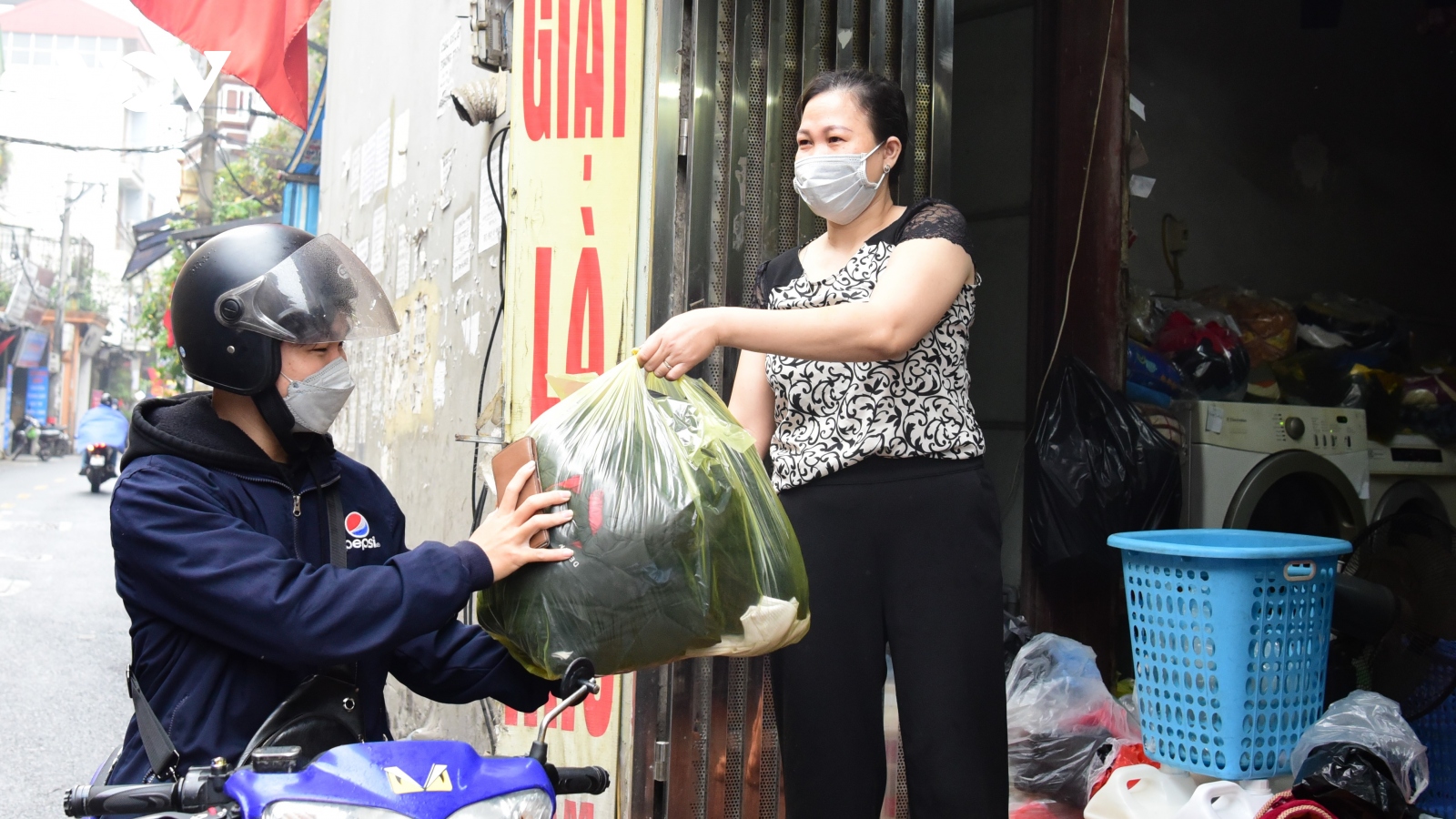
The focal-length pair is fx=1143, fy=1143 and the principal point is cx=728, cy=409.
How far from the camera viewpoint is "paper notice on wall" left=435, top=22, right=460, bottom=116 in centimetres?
486

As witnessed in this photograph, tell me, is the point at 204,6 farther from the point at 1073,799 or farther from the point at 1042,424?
the point at 1073,799

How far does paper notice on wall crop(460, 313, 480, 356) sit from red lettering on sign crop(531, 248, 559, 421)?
Result: 4.17 feet

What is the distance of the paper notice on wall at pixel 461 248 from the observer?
14.4ft

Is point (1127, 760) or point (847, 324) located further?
point (1127, 760)

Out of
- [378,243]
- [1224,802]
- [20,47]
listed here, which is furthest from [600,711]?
[20,47]

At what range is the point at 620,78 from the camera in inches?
115

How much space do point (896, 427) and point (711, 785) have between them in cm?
128

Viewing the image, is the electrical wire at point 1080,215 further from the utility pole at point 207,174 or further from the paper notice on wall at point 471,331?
the utility pole at point 207,174

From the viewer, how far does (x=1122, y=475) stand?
13.2 feet

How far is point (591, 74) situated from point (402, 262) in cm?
290

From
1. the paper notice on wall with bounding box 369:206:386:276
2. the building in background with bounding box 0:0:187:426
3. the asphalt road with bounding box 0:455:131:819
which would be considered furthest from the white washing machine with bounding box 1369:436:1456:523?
the building in background with bounding box 0:0:187:426

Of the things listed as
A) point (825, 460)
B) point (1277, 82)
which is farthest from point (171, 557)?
point (1277, 82)

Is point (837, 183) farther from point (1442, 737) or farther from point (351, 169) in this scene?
point (351, 169)

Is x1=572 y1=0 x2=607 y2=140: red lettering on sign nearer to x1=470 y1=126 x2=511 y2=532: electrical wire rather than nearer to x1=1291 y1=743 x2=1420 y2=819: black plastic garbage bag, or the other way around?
x1=470 y1=126 x2=511 y2=532: electrical wire
